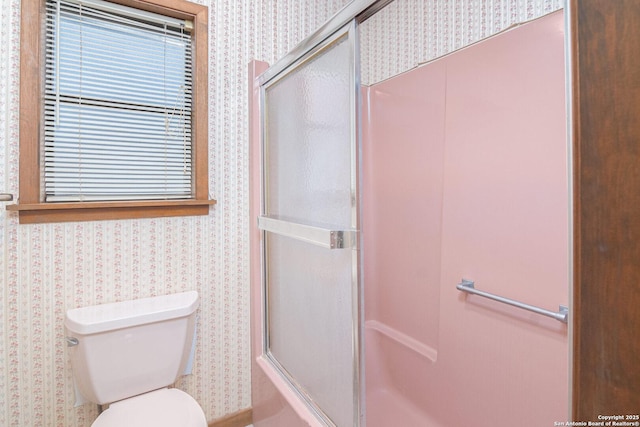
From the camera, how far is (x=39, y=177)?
Answer: 129 centimetres

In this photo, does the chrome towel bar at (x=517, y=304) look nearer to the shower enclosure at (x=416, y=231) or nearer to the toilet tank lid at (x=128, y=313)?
the shower enclosure at (x=416, y=231)

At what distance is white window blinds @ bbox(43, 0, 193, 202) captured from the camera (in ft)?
4.44

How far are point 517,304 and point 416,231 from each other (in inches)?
24.5

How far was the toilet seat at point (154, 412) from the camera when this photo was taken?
1174 mm

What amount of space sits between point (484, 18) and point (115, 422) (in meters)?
2.14

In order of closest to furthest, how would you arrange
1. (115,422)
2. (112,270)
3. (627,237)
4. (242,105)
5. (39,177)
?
(627,237) < (115,422) < (39,177) < (112,270) < (242,105)

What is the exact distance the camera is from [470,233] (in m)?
Result: 1.49

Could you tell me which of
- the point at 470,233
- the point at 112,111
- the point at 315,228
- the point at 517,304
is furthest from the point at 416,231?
the point at 112,111

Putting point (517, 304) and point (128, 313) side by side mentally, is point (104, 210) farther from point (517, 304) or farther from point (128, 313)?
point (517, 304)

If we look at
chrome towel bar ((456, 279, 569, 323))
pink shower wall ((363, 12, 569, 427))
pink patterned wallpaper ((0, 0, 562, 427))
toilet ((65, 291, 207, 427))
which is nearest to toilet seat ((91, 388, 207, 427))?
toilet ((65, 291, 207, 427))

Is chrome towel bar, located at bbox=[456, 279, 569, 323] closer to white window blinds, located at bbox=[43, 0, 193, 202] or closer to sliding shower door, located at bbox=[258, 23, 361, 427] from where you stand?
sliding shower door, located at bbox=[258, 23, 361, 427]

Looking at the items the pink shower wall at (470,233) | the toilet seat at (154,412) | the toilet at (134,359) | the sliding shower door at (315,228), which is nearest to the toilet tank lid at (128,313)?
the toilet at (134,359)

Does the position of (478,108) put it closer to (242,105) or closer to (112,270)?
(242,105)

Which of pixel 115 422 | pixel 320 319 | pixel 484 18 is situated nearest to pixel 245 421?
pixel 115 422
